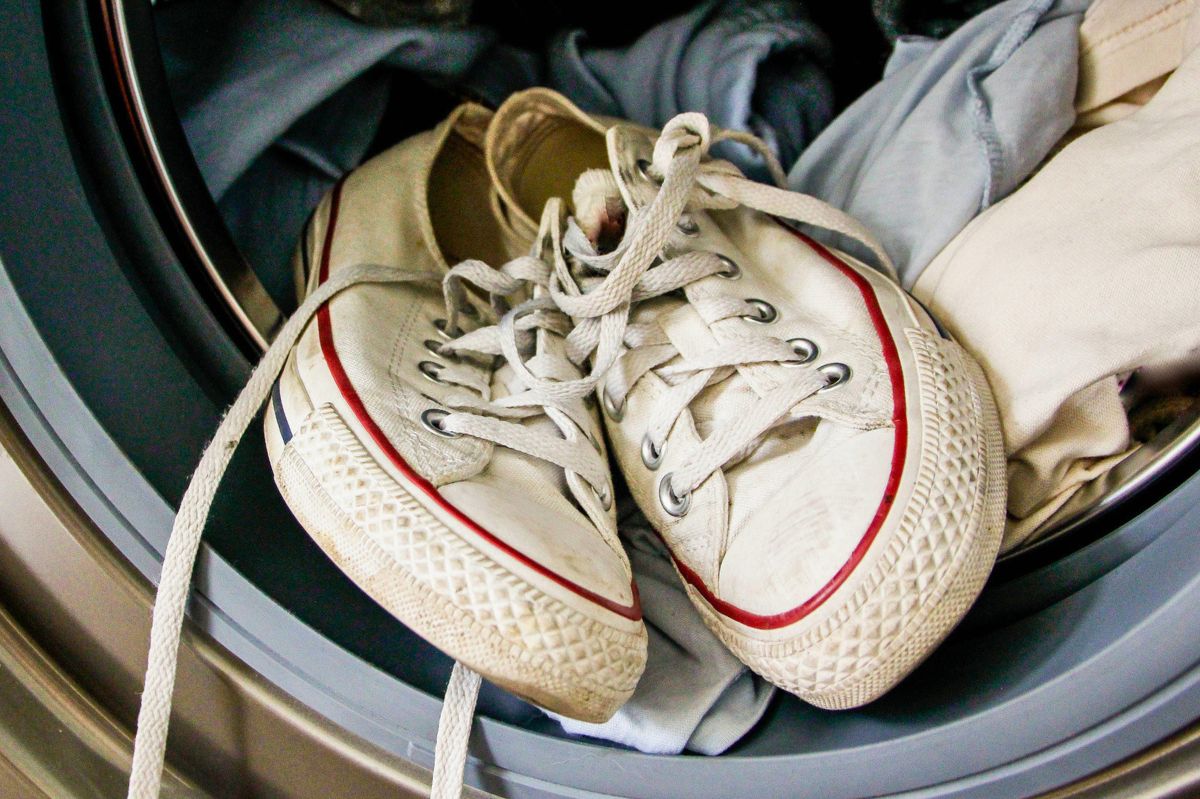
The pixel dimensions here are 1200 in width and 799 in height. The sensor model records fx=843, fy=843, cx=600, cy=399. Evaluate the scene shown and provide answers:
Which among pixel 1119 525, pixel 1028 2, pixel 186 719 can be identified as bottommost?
pixel 186 719

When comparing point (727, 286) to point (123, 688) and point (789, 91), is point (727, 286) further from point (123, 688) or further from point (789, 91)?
point (123, 688)

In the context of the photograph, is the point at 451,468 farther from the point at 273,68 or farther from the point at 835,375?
the point at 273,68

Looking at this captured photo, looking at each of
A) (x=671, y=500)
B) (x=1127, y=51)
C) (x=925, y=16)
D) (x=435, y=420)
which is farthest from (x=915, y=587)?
(x=925, y=16)

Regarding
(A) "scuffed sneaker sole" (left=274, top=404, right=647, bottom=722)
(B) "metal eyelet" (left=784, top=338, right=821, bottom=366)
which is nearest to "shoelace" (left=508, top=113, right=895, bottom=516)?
(B) "metal eyelet" (left=784, top=338, right=821, bottom=366)

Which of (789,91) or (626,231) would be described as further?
(789,91)

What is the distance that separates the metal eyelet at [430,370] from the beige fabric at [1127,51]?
0.45 metres

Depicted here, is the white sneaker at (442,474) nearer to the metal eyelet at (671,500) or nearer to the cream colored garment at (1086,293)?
the metal eyelet at (671,500)

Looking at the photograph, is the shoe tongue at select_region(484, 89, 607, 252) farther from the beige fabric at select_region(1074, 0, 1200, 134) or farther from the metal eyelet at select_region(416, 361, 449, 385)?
the beige fabric at select_region(1074, 0, 1200, 134)

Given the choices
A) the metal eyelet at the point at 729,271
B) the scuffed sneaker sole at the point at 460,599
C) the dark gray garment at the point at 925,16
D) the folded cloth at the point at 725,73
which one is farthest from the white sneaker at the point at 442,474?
Answer: the dark gray garment at the point at 925,16

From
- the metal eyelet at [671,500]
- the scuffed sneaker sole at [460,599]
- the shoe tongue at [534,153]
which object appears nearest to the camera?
the scuffed sneaker sole at [460,599]

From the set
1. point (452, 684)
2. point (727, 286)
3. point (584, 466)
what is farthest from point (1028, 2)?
point (452, 684)

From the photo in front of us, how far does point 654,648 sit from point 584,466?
12 cm

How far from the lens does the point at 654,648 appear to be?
0.48 m

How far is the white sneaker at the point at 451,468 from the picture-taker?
1.16 feet
